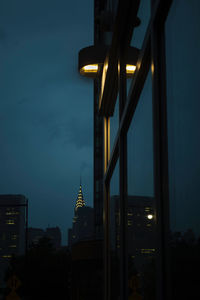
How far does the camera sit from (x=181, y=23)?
2.08 metres

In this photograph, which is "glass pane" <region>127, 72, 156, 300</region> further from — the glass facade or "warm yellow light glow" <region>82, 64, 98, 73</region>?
"warm yellow light glow" <region>82, 64, 98, 73</region>

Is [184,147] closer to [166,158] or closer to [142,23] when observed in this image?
[166,158]

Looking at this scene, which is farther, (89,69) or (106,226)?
(89,69)

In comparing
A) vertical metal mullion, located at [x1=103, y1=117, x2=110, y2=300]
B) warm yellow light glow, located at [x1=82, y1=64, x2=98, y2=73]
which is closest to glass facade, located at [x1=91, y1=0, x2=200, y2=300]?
Result: vertical metal mullion, located at [x1=103, y1=117, x2=110, y2=300]

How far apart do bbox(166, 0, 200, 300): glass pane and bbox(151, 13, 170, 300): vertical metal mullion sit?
3.8 inches

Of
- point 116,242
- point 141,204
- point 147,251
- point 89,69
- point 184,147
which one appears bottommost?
point 147,251

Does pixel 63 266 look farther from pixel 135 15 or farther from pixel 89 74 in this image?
pixel 135 15

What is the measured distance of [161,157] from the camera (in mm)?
2387

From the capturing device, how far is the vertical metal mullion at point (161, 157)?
7.38 ft

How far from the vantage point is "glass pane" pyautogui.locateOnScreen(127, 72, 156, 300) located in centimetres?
274

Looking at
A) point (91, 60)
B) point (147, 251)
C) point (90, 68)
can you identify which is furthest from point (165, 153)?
point (90, 68)

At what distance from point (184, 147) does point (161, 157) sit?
1.33ft

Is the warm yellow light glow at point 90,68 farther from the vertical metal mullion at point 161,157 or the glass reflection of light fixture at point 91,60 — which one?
the vertical metal mullion at point 161,157

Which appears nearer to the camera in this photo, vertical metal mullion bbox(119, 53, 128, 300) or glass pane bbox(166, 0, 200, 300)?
glass pane bbox(166, 0, 200, 300)
